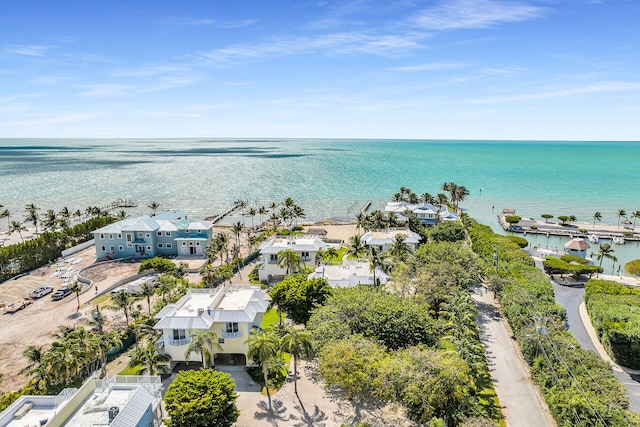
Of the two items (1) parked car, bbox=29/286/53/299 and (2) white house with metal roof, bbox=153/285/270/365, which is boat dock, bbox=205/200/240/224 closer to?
(1) parked car, bbox=29/286/53/299

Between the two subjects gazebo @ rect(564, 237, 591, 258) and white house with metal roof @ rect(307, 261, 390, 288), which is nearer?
white house with metal roof @ rect(307, 261, 390, 288)

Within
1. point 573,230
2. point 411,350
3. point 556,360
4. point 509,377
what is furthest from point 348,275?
point 573,230

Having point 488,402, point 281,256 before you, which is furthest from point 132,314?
point 488,402

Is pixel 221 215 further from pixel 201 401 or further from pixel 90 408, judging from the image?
pixel 90 408

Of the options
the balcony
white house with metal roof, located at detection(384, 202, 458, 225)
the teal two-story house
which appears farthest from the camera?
white house with metal roof, located at detection(384, 202, 458, 225)

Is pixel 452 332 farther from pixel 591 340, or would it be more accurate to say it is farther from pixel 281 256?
pixel 281 256

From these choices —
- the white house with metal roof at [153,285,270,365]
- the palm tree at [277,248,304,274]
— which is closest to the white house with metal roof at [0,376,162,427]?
the white house with metal roof at [153,285,270,365]

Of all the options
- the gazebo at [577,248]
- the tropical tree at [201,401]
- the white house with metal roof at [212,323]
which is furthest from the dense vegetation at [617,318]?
the tropical tree at [201,401]
